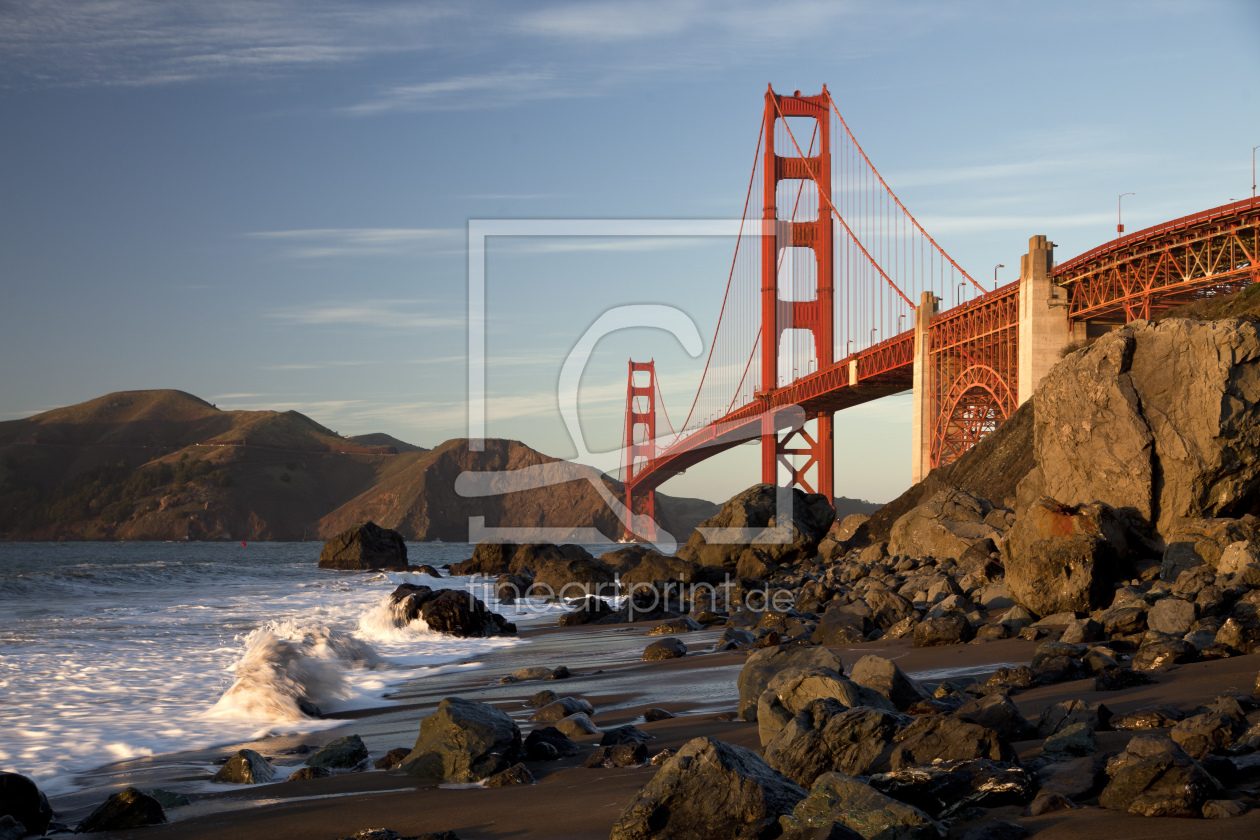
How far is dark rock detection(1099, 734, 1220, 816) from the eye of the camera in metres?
2.51

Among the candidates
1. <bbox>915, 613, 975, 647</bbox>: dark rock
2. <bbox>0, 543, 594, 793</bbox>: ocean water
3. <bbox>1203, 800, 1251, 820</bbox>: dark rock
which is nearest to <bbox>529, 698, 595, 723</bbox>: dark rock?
<bbox>0, 543, 594, 793</bbox>: ocean water

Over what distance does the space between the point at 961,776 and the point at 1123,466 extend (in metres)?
9.02

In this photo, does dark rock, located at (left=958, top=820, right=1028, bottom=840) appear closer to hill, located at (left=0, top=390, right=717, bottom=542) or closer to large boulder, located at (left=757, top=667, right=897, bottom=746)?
large boulder, located at (left=757, top=667, right=897, bottom=746)

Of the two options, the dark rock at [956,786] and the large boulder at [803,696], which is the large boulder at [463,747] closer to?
the large boulder at [803,696]

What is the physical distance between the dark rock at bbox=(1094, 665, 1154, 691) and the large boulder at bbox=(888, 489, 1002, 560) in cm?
851

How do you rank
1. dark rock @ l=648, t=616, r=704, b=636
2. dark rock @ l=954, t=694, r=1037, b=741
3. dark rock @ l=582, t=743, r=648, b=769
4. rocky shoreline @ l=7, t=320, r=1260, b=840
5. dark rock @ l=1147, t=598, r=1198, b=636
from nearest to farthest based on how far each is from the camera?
1. rocky shoreline @ l=7, t=320, r=1260, b=840
2. dark rock @ l=954, t=694, r=1037, b=741
3. dark rock @ l=582, t=743, r=648, b=769
4. dark rock @ l=1147, t=598, r=1198, b=636
5. dark rock @ l=648, t=616, r=704, b=636

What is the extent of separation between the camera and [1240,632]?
16.7ft

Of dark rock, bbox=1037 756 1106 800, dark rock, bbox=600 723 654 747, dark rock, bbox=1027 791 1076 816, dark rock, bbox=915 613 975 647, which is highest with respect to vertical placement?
dark rock, bbox=1037 756 1106 800

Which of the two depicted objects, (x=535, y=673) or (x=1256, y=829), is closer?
(x=1256, y=829)

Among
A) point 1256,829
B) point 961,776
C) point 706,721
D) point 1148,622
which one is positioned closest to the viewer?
point 1256,829

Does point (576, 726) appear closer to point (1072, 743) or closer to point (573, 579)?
point (1072, 743)

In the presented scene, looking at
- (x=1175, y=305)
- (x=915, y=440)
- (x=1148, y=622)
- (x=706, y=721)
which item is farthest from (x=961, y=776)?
(x=915, y=440)

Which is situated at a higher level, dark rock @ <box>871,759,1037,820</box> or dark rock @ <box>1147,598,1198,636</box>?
dark rock @ <box>1147,598,1198,636</box>

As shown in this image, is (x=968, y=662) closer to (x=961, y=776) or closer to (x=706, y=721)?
(x=706, y=721)
